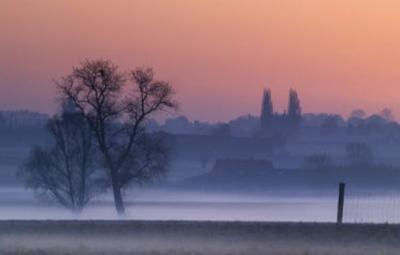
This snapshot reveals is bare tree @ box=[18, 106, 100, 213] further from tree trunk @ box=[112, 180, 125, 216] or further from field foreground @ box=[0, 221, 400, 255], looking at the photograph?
field foreground @ box=[0, 221, 400, 255]

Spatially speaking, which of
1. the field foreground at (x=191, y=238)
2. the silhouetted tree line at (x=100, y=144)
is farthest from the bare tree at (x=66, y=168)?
the field foreground at (x=191, y=238)

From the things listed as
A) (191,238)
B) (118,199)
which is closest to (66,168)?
(118,199)

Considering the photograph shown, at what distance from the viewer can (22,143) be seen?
364ft

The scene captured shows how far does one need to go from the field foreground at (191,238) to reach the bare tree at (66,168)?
101ft

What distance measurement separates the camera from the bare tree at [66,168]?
58.9 m

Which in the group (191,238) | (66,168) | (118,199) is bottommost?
(118,199)

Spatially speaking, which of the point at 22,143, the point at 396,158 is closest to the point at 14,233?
the point at 22,143

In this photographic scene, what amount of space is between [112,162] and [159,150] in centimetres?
252

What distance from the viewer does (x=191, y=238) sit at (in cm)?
2512

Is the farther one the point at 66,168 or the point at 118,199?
the point at 66,168

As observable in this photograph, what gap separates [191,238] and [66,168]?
36.1m

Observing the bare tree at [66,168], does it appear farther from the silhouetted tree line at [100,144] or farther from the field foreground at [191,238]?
the field foreground at [191,238]

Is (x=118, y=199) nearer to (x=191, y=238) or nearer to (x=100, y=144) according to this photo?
(x=100, y=144)

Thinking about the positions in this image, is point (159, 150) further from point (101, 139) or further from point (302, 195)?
point (302, 195)
